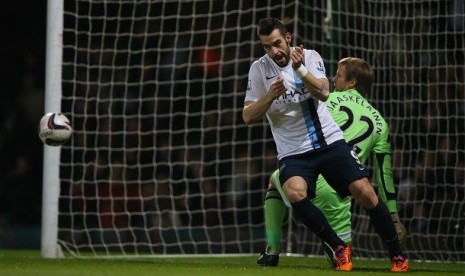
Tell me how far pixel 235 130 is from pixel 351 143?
4514 mm

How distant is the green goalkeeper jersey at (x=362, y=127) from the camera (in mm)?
8225

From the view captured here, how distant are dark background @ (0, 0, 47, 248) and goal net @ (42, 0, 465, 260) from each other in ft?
1.96

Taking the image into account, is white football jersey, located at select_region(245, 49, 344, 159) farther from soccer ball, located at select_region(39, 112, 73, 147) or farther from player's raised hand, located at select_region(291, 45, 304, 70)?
soccer ball, located at select_region(39, 112, 73, 147)

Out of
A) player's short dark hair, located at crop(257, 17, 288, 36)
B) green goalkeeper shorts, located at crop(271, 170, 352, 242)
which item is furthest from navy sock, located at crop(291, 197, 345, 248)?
green goalkeeper shorts, located at crop(271, 170, 352, 242)

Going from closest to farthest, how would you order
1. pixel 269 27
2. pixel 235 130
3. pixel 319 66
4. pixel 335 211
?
pixel 269 27, pixel 319 66, pixel 335 211, pixel 235 130

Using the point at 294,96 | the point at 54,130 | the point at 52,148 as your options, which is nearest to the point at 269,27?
the point at 294,96

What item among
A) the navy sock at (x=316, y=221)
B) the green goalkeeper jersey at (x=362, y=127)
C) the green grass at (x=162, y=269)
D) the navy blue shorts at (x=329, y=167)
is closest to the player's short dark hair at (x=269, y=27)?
the navy blue shorts at (x=329, y=167)

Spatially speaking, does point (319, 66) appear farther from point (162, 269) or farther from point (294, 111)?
point (162, 269)

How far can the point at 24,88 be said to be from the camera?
1429 cm

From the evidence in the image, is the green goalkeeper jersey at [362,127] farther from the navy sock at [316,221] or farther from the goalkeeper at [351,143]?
the navy sock at [316,221]

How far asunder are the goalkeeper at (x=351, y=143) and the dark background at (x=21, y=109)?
212 inches

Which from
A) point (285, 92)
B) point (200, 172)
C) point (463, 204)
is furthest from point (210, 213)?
point (285, 92)

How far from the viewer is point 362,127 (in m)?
8.27

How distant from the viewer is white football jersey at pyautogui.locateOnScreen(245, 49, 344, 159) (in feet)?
24.0
